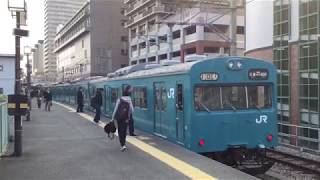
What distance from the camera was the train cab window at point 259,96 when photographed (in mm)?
12156

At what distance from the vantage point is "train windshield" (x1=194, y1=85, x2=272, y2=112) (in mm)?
11719

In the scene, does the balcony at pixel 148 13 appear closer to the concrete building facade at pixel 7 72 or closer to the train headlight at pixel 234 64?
the concrete building facade at pixel 7 72

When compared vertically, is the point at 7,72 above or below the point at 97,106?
above

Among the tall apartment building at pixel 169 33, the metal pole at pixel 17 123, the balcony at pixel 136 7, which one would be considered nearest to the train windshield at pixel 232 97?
the metal pole at pixel 17 123

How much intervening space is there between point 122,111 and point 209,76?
7.43ft

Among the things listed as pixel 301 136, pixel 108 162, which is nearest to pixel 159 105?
pixel 108 162

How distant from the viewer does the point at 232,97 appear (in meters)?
12.0

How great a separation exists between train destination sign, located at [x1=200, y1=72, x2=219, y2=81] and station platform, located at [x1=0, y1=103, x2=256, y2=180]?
1744 mm

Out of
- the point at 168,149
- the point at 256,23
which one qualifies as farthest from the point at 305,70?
the point at 168,149

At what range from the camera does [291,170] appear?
13547 mm

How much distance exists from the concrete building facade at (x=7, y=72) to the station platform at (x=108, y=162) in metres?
26.5

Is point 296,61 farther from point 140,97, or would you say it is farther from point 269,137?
point 269,137

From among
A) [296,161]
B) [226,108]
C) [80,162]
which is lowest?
[296,161]

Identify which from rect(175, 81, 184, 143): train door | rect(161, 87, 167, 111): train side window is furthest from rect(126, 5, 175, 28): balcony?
rect(175, 81, 184, 143): train door
